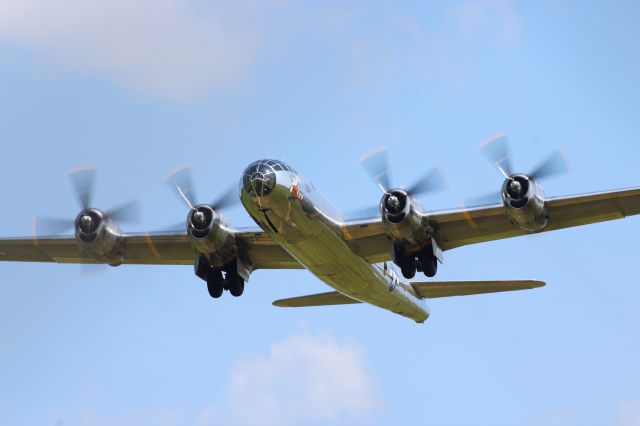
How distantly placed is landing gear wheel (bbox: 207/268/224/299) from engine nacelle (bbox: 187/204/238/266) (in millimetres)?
972

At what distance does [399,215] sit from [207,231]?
631cm

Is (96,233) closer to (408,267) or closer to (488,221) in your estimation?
(408,267)

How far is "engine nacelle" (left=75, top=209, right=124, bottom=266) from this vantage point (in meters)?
33.6

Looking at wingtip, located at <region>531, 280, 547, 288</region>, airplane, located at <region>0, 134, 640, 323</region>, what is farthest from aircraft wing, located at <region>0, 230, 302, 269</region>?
wingtip, located at <region>531, 280, 547, 288</region>

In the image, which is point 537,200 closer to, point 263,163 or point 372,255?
point 372,255

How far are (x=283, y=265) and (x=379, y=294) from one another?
350 centimetres

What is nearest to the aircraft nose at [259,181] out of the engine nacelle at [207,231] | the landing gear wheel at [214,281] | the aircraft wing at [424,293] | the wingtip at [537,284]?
the engine nacelle at [207,231]

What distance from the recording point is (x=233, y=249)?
3438 centimetres

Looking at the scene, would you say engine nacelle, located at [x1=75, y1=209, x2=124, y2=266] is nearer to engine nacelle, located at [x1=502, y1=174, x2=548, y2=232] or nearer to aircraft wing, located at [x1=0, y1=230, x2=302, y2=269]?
aircraft wing, located at [x1=0, y1=230, x2=302, y2=269]

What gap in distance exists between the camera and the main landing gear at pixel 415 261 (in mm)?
32375

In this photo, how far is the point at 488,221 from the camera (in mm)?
32750

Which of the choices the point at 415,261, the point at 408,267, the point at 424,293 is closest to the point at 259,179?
the point at 408,267

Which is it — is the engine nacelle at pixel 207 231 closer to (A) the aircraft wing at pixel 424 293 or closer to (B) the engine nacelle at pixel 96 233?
(B) the engine nacelle at pixel 96 233

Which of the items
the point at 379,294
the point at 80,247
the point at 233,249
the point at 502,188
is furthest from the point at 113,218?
the point at 502,188
